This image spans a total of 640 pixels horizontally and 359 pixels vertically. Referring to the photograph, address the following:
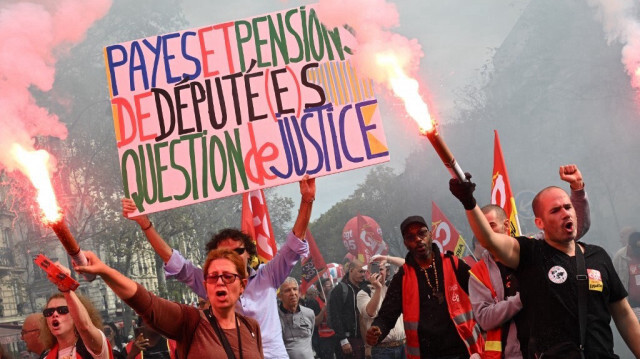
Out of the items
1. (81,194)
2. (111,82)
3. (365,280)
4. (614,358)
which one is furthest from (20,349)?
(614,358)

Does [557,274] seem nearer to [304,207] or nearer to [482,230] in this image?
[482,230]

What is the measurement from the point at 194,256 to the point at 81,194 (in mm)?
6243

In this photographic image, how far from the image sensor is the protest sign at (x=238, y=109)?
5.99 m

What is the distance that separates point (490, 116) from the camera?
6488 cm

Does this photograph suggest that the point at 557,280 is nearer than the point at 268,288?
Yes

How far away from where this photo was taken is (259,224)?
7641mm

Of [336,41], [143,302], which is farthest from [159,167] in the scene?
[143,302]

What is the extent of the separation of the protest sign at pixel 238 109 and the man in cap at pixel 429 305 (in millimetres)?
738

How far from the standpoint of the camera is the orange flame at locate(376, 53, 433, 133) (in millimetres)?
3488

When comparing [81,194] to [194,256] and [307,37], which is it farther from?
[307,37]

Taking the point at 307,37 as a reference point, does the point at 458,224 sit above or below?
above

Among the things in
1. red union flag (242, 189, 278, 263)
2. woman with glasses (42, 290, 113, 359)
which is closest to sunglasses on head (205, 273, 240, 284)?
woman with glasses (42, 290, 113, 359)

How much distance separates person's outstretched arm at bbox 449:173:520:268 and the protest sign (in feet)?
6.01

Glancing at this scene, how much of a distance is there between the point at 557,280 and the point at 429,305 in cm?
146
